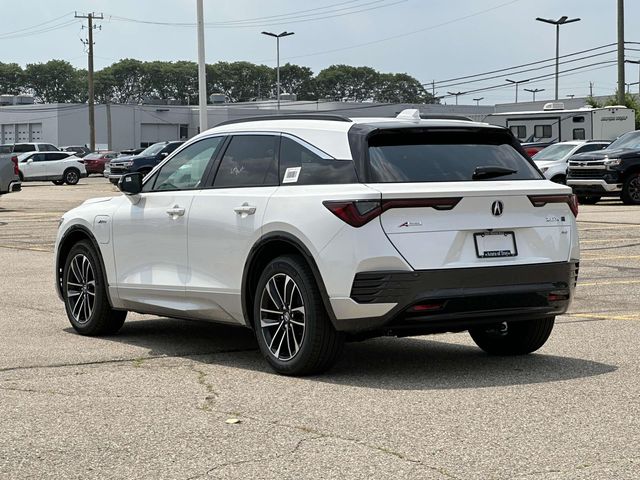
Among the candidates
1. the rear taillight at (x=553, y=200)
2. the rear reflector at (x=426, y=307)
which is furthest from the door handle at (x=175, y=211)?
the rear taillight at (x=553, y=200)

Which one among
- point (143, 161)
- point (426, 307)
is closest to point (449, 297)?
point (426, 307)

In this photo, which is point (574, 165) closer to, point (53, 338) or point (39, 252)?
point (39, 252)

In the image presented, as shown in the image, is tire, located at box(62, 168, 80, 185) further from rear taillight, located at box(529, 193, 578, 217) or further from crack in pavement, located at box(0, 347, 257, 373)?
rear taillight, located at box(529, 193, 578, 217)

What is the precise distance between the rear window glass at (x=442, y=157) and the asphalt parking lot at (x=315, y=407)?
126cm

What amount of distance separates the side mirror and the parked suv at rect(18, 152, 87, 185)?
154ft

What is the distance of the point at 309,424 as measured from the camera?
6.21m

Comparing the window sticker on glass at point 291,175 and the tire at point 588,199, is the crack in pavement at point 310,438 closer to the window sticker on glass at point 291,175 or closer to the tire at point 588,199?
the window sticker on glass at point 291,175

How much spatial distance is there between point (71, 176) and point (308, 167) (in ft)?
163

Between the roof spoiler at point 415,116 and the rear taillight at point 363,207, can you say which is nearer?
the rear taillight at point 363,207

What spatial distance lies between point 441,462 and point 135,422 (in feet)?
5.72

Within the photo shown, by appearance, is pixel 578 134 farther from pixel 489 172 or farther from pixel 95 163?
pixel 489 172

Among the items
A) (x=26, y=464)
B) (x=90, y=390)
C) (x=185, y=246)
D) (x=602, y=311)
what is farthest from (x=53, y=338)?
(x=602, y=311)

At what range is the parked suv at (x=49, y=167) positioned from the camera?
5488 centimetres

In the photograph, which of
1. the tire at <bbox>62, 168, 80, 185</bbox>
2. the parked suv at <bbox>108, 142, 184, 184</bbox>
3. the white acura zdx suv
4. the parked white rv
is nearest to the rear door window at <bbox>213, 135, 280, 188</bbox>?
the white acura zdx suv
